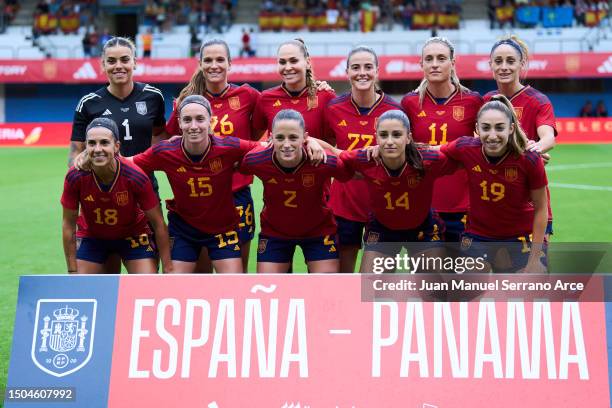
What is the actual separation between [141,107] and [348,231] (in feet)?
5.98

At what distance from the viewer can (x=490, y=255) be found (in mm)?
5297

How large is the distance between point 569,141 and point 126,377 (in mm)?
22392

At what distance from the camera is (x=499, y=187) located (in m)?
5.14

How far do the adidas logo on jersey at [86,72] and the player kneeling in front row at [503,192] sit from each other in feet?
94.3

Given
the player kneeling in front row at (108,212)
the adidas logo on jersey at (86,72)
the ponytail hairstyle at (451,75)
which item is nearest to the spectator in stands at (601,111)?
the adidas logo on jersey at (86,72)

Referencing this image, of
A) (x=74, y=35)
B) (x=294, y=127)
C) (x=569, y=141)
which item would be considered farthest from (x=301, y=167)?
(x=74, y=35)

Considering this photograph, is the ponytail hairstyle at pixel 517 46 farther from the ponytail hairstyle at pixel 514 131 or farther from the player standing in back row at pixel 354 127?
the player standing in back row at pixel 354 127

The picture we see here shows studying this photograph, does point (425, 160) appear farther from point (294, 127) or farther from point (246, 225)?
point (246, 225)

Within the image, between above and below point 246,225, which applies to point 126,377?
below

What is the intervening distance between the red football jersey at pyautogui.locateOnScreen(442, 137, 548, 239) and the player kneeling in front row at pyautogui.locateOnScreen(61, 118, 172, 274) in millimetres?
2040

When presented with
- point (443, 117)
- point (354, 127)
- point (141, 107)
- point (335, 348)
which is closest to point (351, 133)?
point (354, 127)

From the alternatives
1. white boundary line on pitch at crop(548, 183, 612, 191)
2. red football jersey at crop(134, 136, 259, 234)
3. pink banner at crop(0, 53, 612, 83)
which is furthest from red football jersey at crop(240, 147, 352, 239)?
pink banner at crop(0, 53, 612, 83)

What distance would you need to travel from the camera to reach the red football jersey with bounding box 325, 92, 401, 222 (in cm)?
582

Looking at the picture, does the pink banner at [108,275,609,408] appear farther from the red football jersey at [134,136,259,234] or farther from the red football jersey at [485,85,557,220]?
the red football jersey at [485,85,557,220]
